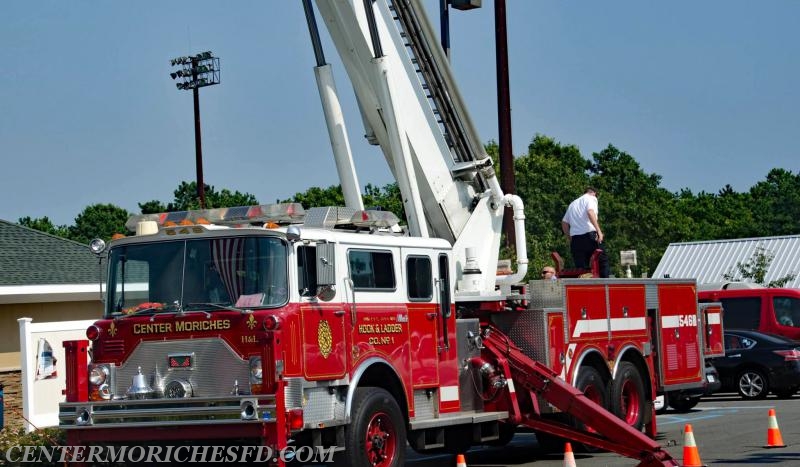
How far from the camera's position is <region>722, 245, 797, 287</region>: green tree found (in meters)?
44.6

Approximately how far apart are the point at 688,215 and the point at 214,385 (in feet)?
278

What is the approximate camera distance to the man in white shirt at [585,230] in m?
16.3

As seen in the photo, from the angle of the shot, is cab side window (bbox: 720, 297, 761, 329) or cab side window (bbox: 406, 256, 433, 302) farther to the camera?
cab side window (bbox: 720, 297, 761, 329)

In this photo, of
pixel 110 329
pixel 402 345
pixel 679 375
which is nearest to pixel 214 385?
pixel 110 329

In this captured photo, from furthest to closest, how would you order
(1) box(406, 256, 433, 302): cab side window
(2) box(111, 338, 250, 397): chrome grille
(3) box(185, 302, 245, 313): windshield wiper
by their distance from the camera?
(1) box(406, 256, 433, 302): cab side window
(3) box(185, 302, 245, 313): windshield wiper
(2) box(111, 338, 250, 397): chrome grille

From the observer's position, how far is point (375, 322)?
39.5 feet

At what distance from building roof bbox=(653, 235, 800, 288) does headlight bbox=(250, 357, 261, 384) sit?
118 feet

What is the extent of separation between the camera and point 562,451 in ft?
50.8

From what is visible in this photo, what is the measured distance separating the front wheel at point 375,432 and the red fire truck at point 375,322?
0.02 metres

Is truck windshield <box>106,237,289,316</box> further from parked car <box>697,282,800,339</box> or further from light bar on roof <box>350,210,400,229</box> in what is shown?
parked car <box>697,282,800,339</box>

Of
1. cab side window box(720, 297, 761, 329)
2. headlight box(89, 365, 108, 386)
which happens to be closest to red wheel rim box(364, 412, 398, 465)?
headlight box(89, 365, 108, 386)

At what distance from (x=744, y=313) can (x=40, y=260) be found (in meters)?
14.6

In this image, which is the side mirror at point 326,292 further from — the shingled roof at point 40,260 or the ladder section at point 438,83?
the shingled roof at point 40,260

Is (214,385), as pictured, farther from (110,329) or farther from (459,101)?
(459,101)
